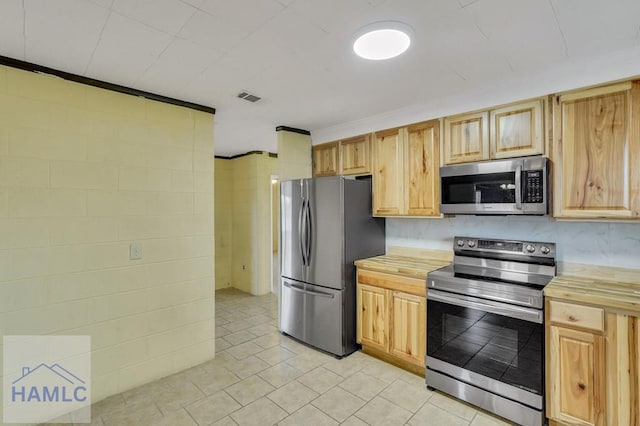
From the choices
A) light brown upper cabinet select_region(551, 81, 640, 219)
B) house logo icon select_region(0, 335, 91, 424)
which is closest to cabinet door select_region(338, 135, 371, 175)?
light brown upper cabinet select_region(551, 81, 640, 219)

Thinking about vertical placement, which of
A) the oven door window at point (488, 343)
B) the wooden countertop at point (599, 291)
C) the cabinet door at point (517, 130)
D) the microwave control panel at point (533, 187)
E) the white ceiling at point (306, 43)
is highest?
the white ceiling at point (306, 43)

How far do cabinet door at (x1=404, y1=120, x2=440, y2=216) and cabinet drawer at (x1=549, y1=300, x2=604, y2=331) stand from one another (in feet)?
3.72

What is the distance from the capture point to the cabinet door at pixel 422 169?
2.88m

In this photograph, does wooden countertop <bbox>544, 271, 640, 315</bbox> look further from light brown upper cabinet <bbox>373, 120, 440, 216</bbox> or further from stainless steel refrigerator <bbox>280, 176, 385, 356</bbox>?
stainless steel refrigerator <bbox>280, 176, 385, 356</bbox>

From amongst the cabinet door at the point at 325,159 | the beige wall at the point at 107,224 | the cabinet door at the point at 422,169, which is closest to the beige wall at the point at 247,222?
the cabinet door at the point at 325,159

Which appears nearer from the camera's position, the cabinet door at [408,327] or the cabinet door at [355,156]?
the cabinet door at [408,327]

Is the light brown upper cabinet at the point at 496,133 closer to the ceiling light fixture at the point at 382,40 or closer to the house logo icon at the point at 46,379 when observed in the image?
the ceiling light fixture at the point at 382,40

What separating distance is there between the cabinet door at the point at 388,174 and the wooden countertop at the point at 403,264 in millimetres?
484

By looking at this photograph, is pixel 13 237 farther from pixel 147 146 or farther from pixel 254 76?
pixel 254 76

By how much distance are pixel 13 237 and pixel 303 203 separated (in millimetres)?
2283

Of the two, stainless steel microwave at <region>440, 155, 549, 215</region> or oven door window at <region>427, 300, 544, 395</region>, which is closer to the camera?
oven door window at <region>427, 300, 544, 395</region>

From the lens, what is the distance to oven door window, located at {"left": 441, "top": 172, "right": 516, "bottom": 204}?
2.40 metres

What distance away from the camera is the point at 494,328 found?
222 cm

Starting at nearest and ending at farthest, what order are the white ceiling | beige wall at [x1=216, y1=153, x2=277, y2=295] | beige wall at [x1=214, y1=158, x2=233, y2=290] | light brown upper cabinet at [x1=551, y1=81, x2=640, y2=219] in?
1. the white ceiling
2. light brown upper cabinet at [x1=551, y1=81, x2=640, y2=219]
3. beige wall at [x1=216, y1=153, x2=277, y2=295]
4. beige wall at [x1=214, y1=158, x2=233, y2=290]
